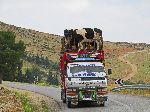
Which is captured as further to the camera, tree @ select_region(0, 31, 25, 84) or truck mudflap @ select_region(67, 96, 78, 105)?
tree @ select_region(0, 31, 25, 84)

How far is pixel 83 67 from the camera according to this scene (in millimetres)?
27219

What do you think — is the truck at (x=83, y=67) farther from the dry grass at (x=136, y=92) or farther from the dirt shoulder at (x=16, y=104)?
the dry grass at (x=136, y=92)

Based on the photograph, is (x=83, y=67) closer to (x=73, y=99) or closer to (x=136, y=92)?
(x=73, y=99)

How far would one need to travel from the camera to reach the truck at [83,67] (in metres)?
26.2

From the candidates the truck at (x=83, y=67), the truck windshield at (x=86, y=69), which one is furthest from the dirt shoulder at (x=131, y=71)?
the truck windshield at (x=86, y=69)

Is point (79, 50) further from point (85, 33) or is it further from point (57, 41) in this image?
point (57, 41)

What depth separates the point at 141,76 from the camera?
326 feet

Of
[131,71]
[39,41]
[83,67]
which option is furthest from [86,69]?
[39,41]

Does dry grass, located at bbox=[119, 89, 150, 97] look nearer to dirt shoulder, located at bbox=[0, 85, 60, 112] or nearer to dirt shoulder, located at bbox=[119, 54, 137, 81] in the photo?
dirt shoulder, located at bbox=[0, 85, 60, 112]

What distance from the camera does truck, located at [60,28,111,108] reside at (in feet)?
85.9

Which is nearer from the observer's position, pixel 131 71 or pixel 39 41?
pixel 131 71

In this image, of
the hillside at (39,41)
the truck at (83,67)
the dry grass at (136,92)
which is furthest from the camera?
the hillside at (39,41)

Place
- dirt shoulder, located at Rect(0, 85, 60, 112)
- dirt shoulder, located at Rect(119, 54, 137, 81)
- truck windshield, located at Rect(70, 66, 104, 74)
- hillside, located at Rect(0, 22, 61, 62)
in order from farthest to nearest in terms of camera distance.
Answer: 1. hillside, located at Rect(0, 22, 61, 62)
2. dirt shoulder, located at Rect(119, 54, 137, 81)
3. truck windshield, located at Rect(70, 66, 104, 74)
4. dirt shoulder, located at Rect(0, 85, 60, 112)

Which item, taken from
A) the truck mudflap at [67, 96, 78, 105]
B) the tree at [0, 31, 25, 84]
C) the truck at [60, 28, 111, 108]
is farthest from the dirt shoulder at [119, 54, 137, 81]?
the truck mudflap at [67, 96, 78, 105]
